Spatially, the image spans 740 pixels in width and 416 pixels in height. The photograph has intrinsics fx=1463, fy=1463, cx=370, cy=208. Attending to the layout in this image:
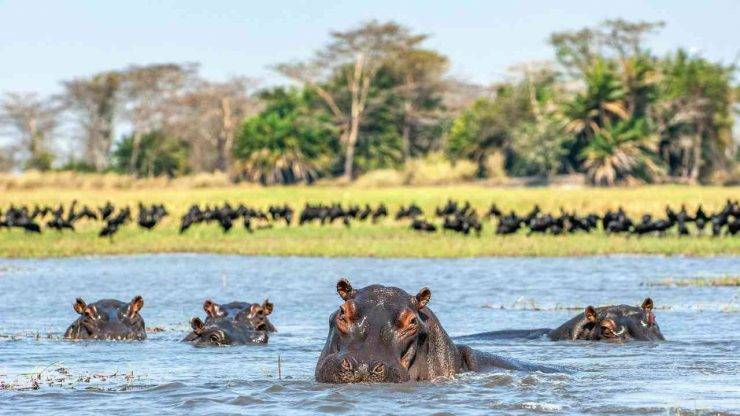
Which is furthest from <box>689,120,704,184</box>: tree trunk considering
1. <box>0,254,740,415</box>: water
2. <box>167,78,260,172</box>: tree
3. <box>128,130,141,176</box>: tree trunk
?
<box>0,254,740,415</box>: water

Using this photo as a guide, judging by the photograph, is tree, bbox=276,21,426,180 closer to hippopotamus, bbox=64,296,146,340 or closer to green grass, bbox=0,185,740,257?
green grass, bbox=0,185,740,257

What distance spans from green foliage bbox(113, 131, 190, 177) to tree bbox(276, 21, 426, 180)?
31.9 feet

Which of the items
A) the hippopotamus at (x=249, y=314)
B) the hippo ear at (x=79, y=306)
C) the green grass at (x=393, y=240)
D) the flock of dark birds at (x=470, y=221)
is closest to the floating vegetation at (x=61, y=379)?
the hippo ear at (x=79, y=306)

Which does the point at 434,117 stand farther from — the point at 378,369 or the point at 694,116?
the point at 378,369

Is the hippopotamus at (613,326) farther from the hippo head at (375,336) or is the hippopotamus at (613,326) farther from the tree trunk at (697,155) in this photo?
the tree trunk at (697,155)

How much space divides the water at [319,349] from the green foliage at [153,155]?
52.2m

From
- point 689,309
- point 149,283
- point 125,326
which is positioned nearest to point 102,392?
point 125,326

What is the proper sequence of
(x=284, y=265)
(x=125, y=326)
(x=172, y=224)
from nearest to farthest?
(x=125, y=326) < (x=284, y=265) < (x=172, y=224)

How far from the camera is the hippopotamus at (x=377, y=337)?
7680 millimetres

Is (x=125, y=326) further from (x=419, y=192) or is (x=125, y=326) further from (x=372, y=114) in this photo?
(x=372, y=114)

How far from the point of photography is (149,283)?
22.3 meters

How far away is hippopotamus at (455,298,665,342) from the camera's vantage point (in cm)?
1184

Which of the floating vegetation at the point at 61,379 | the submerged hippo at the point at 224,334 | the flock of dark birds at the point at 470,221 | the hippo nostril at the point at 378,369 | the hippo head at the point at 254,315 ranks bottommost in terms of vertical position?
the floating vegetation at the point at 61,379

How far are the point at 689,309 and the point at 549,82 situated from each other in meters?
60.8
